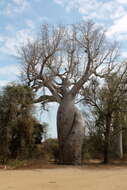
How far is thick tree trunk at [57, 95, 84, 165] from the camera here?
45.8 ft

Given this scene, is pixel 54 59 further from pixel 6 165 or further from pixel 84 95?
pixel 6 165

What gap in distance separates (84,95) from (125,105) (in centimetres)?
238

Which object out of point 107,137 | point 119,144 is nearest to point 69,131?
point 107,137

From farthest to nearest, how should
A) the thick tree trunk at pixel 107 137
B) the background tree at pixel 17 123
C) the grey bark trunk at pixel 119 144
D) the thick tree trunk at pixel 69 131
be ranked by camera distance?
the grey bark trunk at pixel 119 144 < the thick tree trunk at pixel 107 137 < the thick tree trunk at pixel 69 131 < the background tree at pixel 17 123

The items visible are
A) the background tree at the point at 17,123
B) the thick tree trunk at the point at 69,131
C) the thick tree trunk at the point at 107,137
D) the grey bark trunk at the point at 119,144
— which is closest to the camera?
the background tree at the point at 17,123

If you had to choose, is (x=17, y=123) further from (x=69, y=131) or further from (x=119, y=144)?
(x=119, y=144)

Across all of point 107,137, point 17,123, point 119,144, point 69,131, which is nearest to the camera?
point 17,123

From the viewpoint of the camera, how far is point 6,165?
11.5 meters

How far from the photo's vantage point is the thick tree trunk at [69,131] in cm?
1396

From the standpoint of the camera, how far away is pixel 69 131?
46.9 feet

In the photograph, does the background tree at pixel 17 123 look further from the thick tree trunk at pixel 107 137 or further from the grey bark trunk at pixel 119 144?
the grey bark trunk at pixel 119 144

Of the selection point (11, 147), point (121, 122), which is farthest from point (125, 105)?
point (11, 147)

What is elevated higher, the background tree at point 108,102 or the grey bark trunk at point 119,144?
the background tree at point 108,102

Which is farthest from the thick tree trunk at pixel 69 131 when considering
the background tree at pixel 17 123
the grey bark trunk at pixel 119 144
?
the grey bark trunk at pixel 119 144
